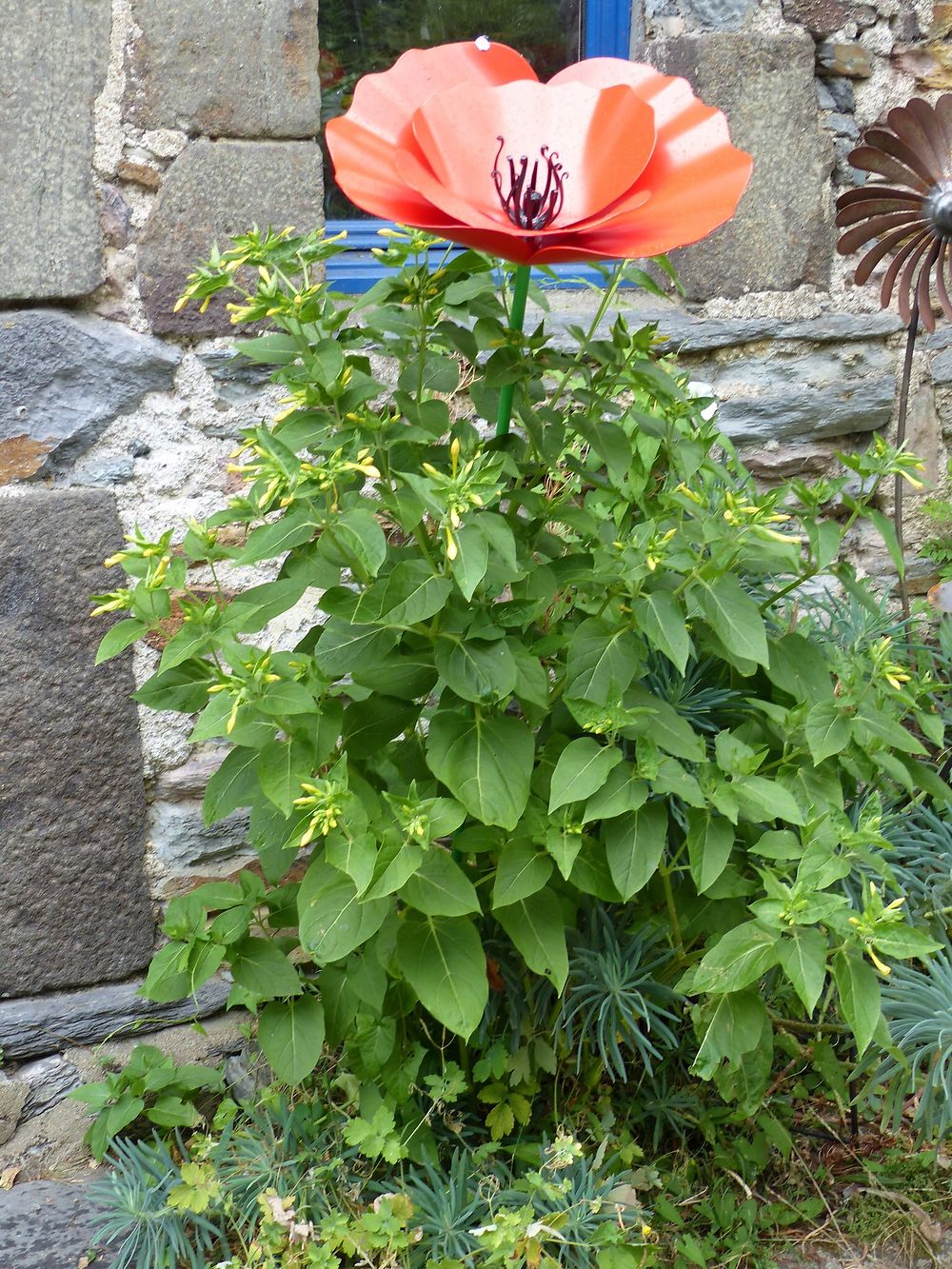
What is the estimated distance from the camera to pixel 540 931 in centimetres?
145

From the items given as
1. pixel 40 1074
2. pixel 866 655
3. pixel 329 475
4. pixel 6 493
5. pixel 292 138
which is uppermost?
pixel 292 138

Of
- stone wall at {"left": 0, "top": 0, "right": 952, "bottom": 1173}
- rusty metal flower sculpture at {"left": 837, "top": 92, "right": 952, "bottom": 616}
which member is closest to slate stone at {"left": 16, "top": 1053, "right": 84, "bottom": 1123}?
stone wall at {"left": 0, "top": 0, "right": 952, "bottom": 1173}

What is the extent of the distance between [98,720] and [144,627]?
54cm

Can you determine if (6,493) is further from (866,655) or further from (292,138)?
(866,655)

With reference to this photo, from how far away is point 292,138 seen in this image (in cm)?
185

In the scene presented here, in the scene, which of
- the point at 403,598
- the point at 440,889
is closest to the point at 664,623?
the point at 403,598

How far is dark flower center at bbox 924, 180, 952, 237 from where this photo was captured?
1.92 metres

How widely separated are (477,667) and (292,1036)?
62cm

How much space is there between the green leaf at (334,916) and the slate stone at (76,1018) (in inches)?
25.8

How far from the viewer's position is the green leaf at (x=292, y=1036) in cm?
151

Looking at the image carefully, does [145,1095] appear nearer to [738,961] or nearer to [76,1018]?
[76,1018]

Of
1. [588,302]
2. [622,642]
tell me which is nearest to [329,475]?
[622,642]

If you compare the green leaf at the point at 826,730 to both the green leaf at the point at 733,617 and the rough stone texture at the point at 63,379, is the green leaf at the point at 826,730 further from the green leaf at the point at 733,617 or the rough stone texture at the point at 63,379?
the rough stone texture at the point at 63,379

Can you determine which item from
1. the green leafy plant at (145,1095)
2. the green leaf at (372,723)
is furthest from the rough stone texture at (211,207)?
the green leafy plant at (145,1095)
